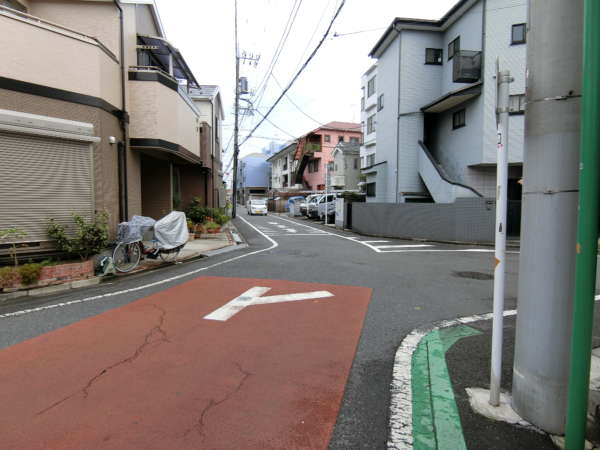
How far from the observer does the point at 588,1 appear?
6.52 feet

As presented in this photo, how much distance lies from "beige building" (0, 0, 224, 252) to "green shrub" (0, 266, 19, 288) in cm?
108

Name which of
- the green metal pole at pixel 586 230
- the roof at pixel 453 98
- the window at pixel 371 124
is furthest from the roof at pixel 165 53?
the window at pixel 371 124

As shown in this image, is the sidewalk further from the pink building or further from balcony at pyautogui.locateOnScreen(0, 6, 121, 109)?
the pink building

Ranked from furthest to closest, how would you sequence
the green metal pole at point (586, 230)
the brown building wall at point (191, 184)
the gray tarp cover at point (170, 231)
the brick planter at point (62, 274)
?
the brown building wall at point (191, 184)
the gray tarp cover at point (170, 231)
the brick planter at point (62, 274)
the green metal pole at point (586, 230)

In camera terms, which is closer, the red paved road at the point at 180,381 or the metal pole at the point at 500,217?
the red paved road at the point at 180,381

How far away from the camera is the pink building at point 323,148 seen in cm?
4697

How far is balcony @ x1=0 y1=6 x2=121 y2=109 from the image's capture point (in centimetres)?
739

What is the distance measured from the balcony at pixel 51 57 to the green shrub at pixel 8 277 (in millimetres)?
3666

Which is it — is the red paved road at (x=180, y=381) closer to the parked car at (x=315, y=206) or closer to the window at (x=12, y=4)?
the window at (x=12, y=4)

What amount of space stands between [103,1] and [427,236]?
47.3 ft

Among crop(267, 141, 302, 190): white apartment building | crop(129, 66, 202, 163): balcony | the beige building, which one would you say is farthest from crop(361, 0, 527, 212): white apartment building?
crop(267, 141, 302, 190): white apartment building

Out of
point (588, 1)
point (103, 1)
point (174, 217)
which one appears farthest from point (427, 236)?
point (588, 1)

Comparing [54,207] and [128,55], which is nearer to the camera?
[54,207]

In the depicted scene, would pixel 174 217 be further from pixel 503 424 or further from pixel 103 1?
pixel 503 424
